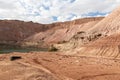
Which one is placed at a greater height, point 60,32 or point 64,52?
point 60,32

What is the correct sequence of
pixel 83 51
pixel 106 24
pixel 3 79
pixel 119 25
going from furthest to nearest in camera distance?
pixel 106 24, pixel 119 25, pixel 83 51, pixel 3 79

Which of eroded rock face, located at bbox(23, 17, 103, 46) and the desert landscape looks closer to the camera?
the desert landscape

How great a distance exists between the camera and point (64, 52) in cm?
6156

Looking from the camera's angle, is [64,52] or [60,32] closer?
[64,52]

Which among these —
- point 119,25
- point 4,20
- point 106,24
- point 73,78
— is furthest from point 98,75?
point 4,20

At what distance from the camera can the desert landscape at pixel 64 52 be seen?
74.0 feet

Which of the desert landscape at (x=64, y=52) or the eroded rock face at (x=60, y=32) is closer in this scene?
the desert landscape at (x=64, y=52)

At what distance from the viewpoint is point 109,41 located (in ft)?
161

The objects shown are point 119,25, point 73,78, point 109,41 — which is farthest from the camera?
point 119,25

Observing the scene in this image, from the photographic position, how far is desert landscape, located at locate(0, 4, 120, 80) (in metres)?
22.5

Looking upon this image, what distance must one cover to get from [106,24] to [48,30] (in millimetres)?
95675

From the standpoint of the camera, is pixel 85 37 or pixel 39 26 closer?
pixel 85 37

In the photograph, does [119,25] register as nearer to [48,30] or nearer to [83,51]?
[83,51]

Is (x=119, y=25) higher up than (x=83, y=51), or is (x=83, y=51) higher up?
(x=119, y=25)
